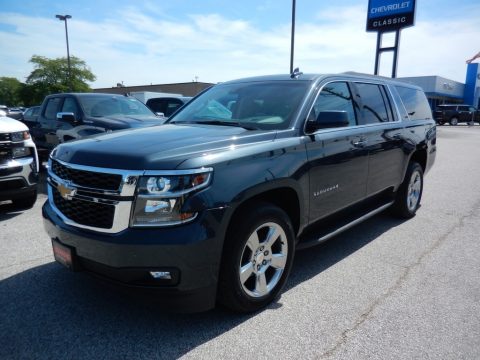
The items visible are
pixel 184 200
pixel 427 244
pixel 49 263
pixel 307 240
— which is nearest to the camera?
pixel 184 200

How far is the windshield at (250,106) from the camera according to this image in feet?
11.1

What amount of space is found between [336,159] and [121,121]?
474 cm

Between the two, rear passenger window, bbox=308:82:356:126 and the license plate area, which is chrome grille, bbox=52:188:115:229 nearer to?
the license plate area

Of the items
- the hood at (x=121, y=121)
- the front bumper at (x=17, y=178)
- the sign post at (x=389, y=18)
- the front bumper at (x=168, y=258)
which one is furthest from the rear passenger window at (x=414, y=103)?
the sign post at (x=389, y=18)

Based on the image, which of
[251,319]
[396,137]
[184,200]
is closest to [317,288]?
[251,319]

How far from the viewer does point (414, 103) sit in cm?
561

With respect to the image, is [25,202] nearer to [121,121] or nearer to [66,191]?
→ [121,121]

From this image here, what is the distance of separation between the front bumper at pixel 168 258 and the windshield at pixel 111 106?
567cm

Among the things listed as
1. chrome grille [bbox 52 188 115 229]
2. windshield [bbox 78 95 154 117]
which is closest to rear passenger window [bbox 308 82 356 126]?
chrome grille [bbox 52 188 115 229]

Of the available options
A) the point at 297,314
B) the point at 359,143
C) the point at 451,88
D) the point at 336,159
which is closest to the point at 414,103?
the point at 359,143

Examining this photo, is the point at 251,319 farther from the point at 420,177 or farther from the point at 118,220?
the point at 420,177

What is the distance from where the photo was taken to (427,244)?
14.7 ft

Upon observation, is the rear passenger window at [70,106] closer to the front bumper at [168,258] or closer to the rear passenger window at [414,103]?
the front bumper at [168,258]

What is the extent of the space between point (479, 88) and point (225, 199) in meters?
67.3
